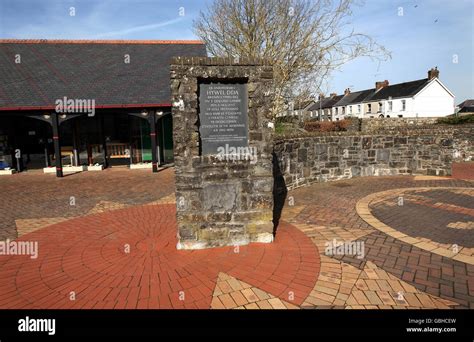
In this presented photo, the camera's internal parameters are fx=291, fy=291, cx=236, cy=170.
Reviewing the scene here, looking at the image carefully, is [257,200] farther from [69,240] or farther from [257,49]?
[257,49]

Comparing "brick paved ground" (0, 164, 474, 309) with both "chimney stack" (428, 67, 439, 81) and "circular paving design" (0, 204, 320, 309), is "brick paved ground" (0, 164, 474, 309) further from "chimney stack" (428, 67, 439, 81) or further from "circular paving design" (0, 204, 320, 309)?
"chimney stack" (428, 67, 439, 81)

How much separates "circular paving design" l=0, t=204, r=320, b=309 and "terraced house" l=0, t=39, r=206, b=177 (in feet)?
26.6

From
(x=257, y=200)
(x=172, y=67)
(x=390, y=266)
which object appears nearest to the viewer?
(x=390, y=266)

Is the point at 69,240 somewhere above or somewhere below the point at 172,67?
below

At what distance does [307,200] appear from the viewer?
298 inches

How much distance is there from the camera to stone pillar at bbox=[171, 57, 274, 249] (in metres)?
4.53

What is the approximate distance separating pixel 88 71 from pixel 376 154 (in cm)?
1387

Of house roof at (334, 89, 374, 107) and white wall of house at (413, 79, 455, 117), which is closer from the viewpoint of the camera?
white wall of house at (413, 79, 455, 117)

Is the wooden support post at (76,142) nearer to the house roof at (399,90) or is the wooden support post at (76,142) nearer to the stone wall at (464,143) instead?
the stone wall at (464,143)

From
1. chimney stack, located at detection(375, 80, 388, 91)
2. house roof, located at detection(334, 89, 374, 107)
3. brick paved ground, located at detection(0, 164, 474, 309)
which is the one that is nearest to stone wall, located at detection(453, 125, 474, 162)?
brick paved ground, located at detection(0, 164, 474, 309)

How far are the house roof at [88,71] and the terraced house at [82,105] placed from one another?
4cm

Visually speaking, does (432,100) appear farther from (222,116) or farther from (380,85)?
(222,116)
